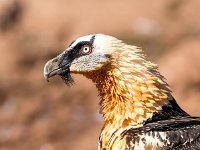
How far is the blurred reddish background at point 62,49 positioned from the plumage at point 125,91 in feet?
34.8

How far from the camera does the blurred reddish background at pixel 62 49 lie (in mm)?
21047

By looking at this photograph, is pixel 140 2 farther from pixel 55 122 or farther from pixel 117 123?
pixel 117 123

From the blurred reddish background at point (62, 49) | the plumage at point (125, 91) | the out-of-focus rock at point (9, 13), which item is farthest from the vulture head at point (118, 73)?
the out-of-focus rock at point (9, 13)

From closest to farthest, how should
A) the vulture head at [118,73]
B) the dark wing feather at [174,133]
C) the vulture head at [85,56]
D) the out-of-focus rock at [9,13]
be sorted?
the dark wing feather at [174,133]
the vulture head at [118,73]
the vulture head at [85,56]
the out-of-focus rock at [9,13]

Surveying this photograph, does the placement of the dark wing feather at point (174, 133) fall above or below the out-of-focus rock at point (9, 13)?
below

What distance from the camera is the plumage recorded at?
8281mm

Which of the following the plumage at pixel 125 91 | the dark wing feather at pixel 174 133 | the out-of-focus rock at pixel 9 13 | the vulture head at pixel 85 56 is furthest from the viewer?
the out-of-focus rock at pixel 9 13

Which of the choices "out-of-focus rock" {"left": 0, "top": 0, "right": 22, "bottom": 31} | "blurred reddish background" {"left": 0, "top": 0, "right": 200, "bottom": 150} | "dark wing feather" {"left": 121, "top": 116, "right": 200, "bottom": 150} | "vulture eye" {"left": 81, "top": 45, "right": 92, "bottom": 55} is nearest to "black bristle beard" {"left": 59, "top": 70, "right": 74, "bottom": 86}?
"vulture eye" {"left": 81, "top": 45, "right": 92, "bottom": 55}

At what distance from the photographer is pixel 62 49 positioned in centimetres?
2325

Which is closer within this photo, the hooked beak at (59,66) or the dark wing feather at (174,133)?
the dark wing feather at (174,133)

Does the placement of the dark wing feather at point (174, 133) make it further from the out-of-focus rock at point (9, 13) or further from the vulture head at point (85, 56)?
the out-of-focus rock at point (9, 13)

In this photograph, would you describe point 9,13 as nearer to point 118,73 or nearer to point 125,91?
point 118,73

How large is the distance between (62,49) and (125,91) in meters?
14.3

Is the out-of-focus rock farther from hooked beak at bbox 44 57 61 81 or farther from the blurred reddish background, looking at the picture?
hooked beak at bbox 44 57 61 81
